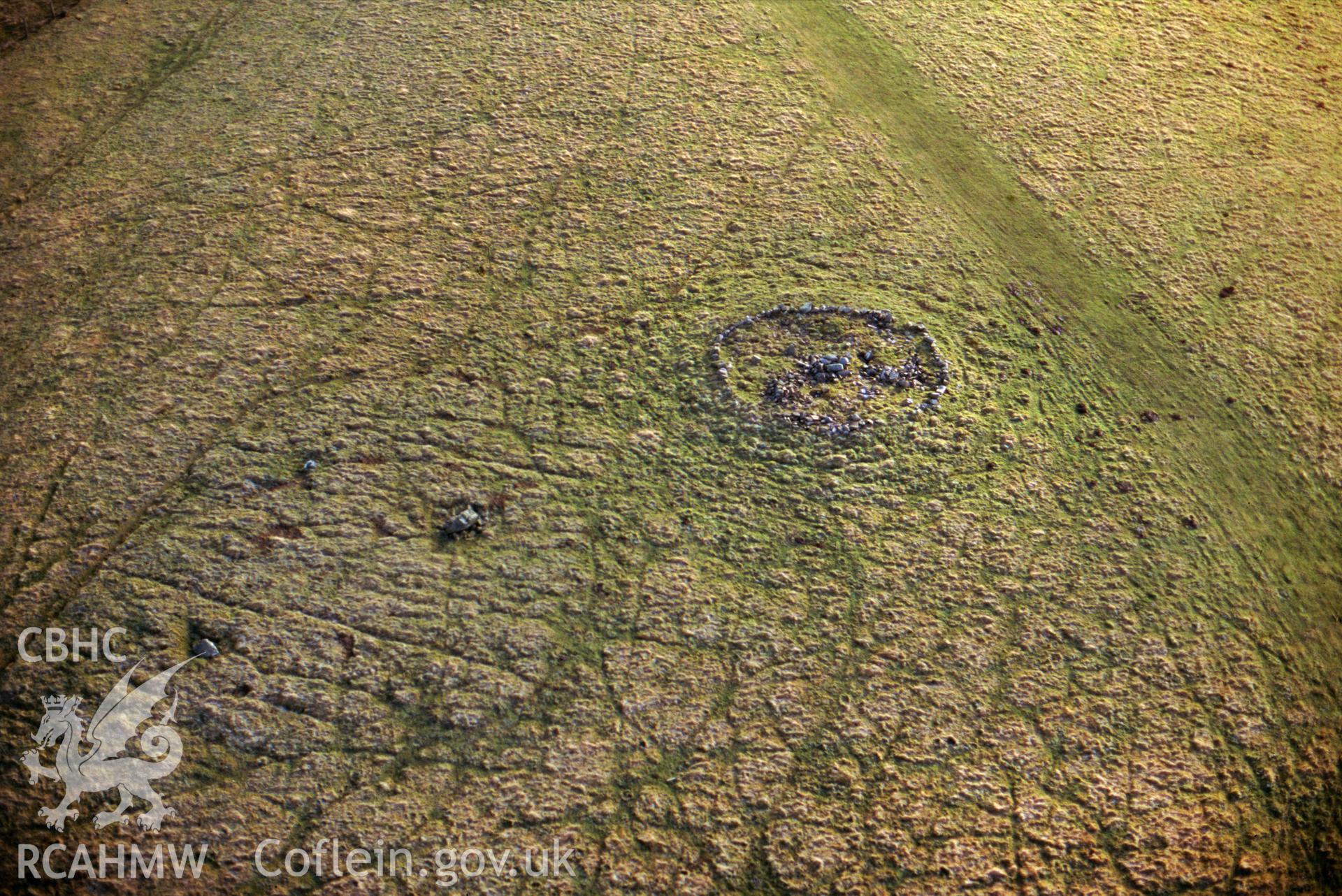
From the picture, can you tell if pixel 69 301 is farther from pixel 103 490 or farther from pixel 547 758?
pixel 547 758

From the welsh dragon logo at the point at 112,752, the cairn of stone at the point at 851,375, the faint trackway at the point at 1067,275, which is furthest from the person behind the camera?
the cairn of stone at the point at 851,375

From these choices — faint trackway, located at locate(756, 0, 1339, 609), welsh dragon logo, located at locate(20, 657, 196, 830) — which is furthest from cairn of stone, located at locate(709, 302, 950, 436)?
welsh dragon logo, located at locate(20, 657, 196, 830)

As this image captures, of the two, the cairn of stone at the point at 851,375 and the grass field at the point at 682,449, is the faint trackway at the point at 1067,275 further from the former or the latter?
the cairn of stone at the point at 851,375

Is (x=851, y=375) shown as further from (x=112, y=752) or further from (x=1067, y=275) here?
(x=112, y=752)

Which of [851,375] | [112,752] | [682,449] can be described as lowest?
[112,752]

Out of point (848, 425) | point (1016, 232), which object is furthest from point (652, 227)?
point (1016, 232)

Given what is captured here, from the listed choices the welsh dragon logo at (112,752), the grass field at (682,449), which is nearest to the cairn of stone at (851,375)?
the grass field at (682,449)

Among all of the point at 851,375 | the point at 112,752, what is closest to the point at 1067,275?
the point at 851,375
